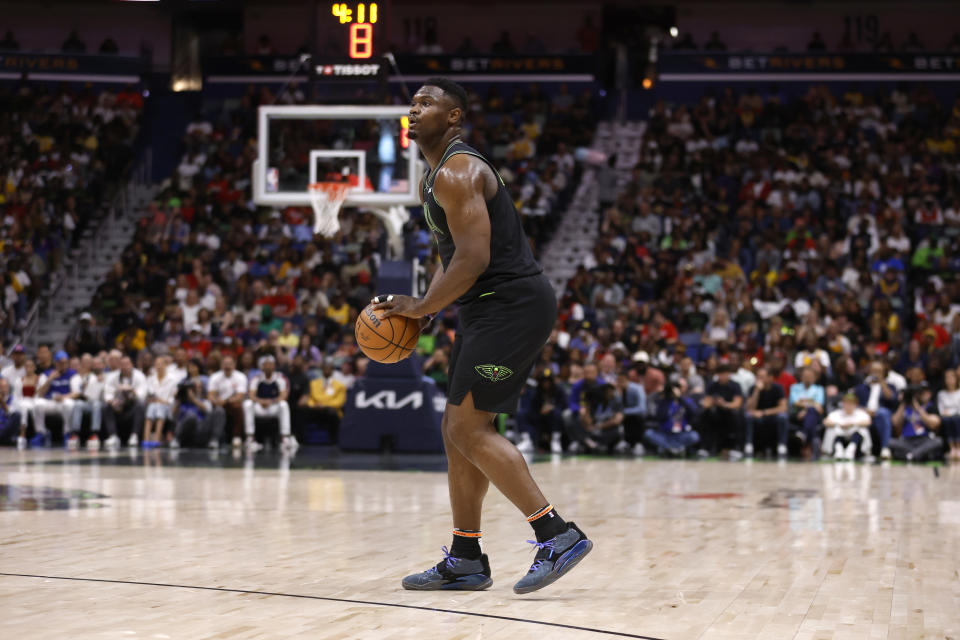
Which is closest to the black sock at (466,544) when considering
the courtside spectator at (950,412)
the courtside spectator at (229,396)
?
the courtside spectator at (229,396)

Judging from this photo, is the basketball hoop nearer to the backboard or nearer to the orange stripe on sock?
the backboard

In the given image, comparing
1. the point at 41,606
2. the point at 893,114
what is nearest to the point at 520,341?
the point at 41,606

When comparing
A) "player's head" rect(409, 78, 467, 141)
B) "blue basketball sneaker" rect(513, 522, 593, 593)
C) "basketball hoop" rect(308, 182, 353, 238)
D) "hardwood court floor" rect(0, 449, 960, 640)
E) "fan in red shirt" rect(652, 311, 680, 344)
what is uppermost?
"basketball hoop" rect(308, 182, 353, 238)

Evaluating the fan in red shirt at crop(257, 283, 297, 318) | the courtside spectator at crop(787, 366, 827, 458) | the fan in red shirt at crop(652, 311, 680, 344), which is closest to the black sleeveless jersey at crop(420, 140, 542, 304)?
the courtside spectator at crop(787, 366, 827, 458)

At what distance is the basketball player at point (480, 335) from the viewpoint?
4.76m

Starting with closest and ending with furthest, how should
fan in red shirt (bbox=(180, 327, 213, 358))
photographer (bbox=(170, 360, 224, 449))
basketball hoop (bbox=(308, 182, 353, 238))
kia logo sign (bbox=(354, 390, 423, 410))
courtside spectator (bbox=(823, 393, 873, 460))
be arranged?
basketball hoop (bbox=(308, 182, 353, 238)) < kia logo sign (bbox=(354, 390, 423, 410)) < courtside spectator (bbox=(823, 393, 873, 460)) < photographer (bbox=(170, 360, 224, 449)) < fan in red shirt (bbox=(180, 327, 213, 358))

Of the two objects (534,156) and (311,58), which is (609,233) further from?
(311,58)

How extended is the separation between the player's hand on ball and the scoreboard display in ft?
30.4

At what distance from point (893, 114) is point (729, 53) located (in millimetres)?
3355

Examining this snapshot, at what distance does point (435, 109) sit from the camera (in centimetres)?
505

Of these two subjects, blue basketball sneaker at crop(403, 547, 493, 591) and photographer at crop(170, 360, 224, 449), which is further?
photographer at crop(170, 360, 224, 449)

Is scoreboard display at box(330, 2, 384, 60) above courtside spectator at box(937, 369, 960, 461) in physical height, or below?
above

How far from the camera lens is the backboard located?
13414 mm

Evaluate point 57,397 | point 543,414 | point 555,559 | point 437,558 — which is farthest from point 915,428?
point 555,559
